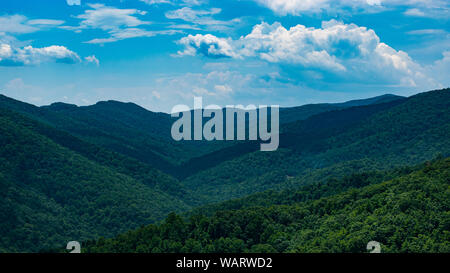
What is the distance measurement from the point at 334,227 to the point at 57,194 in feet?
403

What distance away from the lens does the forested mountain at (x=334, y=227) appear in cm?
4925

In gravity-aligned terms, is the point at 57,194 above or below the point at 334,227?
below

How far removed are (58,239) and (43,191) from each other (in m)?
35.2

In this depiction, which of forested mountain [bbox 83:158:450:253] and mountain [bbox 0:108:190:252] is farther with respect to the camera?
mountain [bbox 0:108:190:252]

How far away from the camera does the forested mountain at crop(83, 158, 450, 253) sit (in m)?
49.2

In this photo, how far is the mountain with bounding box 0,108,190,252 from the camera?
12544 centimetres

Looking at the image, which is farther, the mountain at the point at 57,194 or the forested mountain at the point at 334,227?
the mountain at the point at 57,194

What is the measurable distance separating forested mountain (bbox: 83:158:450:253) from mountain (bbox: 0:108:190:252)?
2110 inches

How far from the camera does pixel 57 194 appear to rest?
15812cm

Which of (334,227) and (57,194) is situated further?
(57,194)

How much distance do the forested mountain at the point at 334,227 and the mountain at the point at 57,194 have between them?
53.6m

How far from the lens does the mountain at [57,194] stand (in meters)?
125
